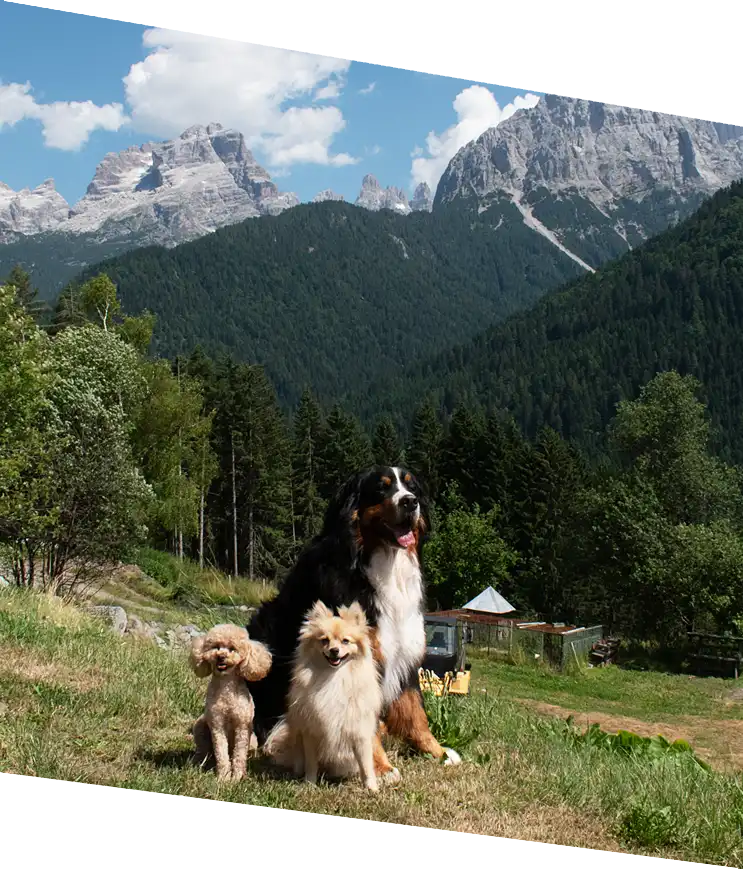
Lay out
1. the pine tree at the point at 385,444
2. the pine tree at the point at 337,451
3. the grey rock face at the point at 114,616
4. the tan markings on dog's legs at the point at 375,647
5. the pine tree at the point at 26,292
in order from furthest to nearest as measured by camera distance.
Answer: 1. the pine tree at the point at 337,451
2. the pine tree at the point at 385,444
3. the pine tree at the point at 26,292
4. the grey rock face at the point at 114,616
5. the tan markings on dog's legs at the point at 375,647

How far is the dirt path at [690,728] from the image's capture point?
15586mm

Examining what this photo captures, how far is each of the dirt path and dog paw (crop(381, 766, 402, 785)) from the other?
11.2 m

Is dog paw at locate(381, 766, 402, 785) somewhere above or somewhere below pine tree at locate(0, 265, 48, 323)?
below

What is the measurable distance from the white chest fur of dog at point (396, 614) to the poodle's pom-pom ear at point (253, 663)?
645 mm

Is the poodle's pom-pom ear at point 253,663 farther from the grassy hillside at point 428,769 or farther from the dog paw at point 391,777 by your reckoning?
the dog paw at point 391,777

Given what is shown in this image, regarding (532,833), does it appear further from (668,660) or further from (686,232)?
(686,232)

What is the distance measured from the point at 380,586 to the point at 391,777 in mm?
993

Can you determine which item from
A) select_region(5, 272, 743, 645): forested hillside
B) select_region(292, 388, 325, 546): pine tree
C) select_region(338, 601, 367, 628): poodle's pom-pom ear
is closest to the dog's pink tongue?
select_region(338, 601, 367, 628): poodle's pom-pom ear

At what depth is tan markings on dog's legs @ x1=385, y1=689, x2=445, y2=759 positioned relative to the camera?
491 centimetres

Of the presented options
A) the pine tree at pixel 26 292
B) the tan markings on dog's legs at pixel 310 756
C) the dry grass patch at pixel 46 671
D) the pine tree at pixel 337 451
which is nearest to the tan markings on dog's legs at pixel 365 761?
the tan markings on dog's legs at pixel 310 756

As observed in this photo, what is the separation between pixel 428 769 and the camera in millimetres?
4684

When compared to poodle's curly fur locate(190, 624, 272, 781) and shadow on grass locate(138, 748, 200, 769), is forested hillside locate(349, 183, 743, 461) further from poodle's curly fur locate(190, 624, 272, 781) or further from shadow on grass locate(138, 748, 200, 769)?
poodle's curly fur locate(190, 624, 272, 781)

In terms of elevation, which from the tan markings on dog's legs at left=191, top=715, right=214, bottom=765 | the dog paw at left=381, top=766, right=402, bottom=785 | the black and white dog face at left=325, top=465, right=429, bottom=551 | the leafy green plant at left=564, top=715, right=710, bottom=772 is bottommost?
the leafy green plant at left=564, top=715, right=710, bottom=772

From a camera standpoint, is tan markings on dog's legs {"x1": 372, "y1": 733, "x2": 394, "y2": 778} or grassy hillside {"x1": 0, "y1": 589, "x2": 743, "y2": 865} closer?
grassy hillside {"x1": 0, "y1": 589, "x2": 743, "y2": 865}
